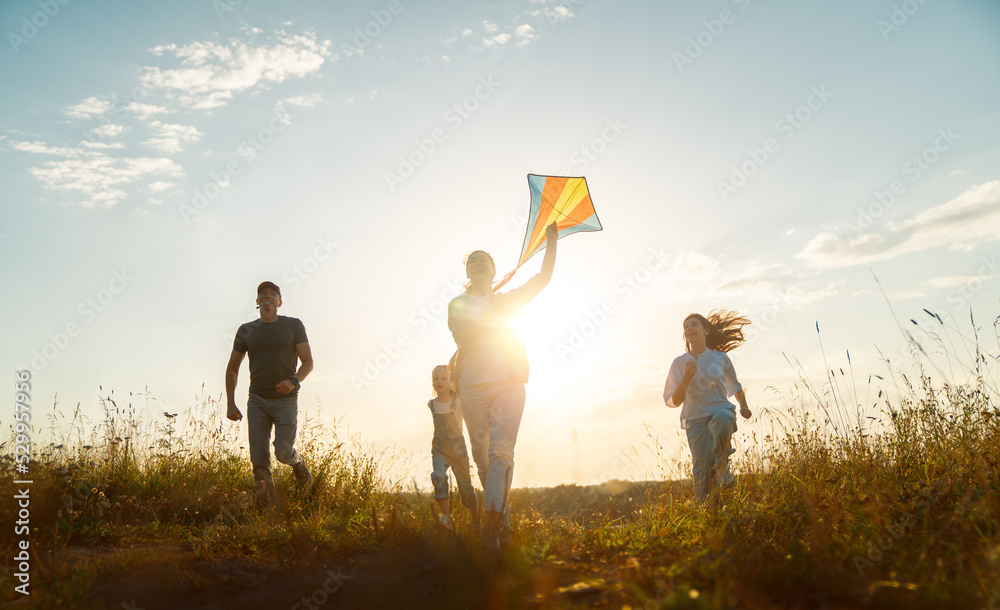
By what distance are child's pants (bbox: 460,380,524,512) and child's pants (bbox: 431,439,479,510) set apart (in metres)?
1.25

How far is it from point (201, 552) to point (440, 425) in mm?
2444

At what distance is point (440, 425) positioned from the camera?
237 inches

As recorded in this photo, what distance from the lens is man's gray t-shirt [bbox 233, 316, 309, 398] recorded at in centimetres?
638

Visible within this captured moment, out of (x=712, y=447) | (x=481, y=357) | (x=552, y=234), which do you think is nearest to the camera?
(x=481, y=357)

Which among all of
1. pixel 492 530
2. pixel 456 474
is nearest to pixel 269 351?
pixel 456 474

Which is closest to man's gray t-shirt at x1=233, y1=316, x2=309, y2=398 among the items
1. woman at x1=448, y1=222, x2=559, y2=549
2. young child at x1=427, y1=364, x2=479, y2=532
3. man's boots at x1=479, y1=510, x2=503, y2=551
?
young child at x1=427, y1=364, x2=479, y2=532

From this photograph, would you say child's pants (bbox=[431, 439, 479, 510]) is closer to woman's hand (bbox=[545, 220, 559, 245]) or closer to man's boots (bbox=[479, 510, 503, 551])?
man's boots (bbox=[479, 510, 503, 551])

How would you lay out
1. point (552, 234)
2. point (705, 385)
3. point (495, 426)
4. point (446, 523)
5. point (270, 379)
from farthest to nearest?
point (705, 385) → point (270, 379) → point (446, 523) → point (552, 234) → point (495, 426)

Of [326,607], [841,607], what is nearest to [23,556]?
[326,607]

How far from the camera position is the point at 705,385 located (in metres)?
6.57

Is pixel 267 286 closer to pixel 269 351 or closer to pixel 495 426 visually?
pixel 269 351

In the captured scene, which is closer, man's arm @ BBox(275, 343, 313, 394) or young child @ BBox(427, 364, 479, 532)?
young child @ BBox(427, 364, 479, 532)

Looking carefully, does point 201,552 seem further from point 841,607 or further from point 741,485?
point 741,485

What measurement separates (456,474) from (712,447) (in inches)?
105
